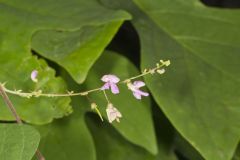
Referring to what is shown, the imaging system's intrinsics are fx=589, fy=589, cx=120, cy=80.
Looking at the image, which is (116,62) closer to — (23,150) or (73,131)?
(73,131)

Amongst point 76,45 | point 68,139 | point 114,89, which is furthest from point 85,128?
point 114,89

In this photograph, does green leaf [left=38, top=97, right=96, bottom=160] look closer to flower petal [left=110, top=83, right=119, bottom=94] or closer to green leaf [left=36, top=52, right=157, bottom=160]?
green leaf [left=36, top=52, right=157, bottom=160]

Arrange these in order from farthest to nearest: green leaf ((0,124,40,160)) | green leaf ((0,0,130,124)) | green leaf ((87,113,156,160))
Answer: green leaf ((87,113,156,160))
green leaf ((0,0,130,124))
green leaf ((0,124,40,160))

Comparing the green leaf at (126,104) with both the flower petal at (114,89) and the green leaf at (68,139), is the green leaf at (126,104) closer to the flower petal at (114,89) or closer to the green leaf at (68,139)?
the green leaf at (68,139)

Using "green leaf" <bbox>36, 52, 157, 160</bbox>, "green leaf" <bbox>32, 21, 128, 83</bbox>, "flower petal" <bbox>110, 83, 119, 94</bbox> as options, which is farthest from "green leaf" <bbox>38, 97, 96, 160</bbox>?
"flower petal" <bbox>110, 83, 119, 94</bbox>

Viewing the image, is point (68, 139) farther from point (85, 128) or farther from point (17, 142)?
point (17, 142)

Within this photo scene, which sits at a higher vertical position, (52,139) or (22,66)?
(22,66)

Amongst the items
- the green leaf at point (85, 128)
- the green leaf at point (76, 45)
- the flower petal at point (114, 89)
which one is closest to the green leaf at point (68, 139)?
the green leaf at point (85, 128)

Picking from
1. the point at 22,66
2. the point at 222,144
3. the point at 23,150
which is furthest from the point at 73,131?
the point at 23,150
